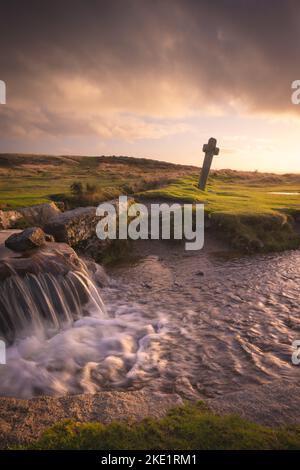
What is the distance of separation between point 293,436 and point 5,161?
206 ft

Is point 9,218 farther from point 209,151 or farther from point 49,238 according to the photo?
point 209,151

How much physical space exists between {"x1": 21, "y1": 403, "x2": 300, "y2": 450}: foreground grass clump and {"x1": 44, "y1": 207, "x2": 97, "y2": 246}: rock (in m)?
8.47

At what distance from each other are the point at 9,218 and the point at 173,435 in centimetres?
1072

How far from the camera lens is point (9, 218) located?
507 inches

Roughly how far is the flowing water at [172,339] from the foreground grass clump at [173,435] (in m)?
1.17

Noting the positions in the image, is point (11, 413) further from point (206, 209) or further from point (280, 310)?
point (206, 209)

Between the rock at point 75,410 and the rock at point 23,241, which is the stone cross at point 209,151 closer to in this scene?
the rock at point 23,241

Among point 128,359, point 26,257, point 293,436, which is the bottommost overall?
point 128,359

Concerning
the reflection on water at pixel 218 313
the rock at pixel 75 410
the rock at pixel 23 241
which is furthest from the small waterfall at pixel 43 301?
the rock at pixel 75 410

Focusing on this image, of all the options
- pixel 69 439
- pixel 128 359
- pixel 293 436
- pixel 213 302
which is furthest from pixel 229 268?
pixel 69 439

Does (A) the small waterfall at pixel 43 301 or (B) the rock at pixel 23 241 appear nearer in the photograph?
(A) the small waterfall at pixel 43 301

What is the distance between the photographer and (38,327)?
311 inches

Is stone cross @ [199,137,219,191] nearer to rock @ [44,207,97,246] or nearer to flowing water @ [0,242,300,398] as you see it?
rock @ [44,207,97,246]

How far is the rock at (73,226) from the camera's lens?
39.8ft
